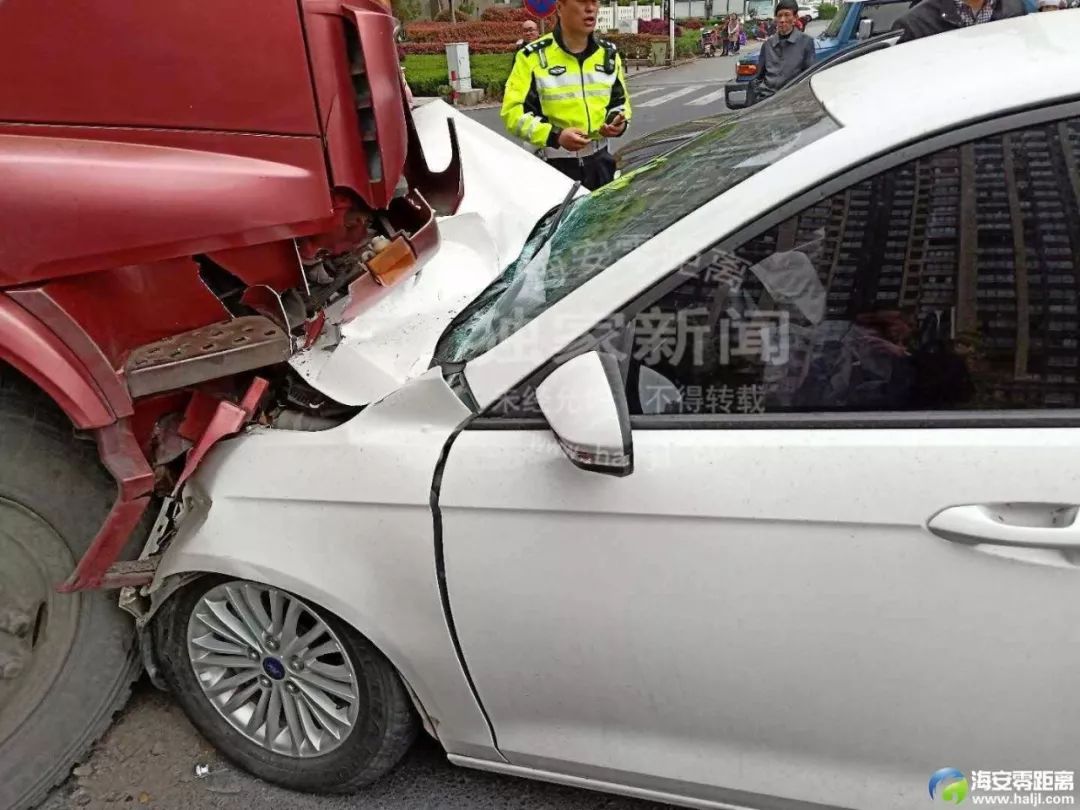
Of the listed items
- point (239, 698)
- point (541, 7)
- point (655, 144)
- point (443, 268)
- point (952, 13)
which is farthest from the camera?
point (541, 7)

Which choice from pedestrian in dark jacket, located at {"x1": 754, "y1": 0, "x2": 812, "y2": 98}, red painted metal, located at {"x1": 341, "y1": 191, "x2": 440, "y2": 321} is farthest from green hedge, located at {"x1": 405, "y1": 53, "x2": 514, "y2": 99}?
red painted metal, located at {"x1": 341, "y1": 191, "x2": 440, "y2": 321}

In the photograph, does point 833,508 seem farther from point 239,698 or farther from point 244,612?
point 239,698

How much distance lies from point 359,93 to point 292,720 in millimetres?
1518

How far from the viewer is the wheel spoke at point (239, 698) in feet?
6.98

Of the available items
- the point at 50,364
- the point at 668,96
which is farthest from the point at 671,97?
the point at 50,364

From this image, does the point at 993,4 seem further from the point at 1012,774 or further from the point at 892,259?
the point at 1012,774

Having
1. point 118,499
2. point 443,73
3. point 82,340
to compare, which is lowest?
point 443,73

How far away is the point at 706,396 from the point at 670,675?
1.73 feet

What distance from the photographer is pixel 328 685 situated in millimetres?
2006

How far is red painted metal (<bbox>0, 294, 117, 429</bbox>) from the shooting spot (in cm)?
176

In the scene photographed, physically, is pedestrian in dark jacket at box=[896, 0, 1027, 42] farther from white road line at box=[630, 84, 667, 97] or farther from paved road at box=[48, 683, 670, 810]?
white road line at box=[630, 84, 667, 97]

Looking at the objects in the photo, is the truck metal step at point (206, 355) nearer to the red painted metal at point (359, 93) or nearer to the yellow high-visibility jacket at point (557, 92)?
the red painted metal at point (359, 93)

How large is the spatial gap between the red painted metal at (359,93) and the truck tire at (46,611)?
922 mm

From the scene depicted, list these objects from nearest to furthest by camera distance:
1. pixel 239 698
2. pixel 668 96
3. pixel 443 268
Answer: pixel 239 698 → pixel 443 268 → pixel 668 96
